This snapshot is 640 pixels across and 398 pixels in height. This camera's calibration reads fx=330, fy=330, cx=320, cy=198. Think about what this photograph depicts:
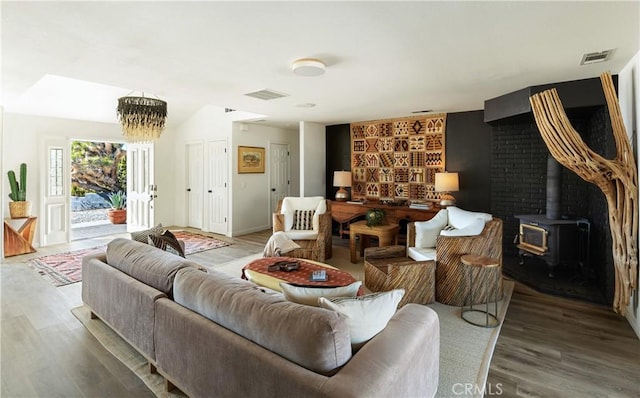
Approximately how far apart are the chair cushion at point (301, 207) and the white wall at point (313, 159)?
1116mm

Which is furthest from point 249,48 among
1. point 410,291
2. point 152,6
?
point 410,291

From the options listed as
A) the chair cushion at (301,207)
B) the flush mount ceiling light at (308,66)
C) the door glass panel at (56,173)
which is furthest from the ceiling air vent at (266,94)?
the door glass panel at (56,173)

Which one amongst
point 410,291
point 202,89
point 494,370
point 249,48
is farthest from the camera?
point 202,89

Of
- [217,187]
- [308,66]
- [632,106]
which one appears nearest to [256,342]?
[308,66]

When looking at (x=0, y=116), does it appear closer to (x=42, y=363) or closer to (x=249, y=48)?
(x=42, y=363)

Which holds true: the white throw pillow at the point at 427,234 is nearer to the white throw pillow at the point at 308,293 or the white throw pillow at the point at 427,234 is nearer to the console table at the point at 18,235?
the white throw pillow at the point at 308,293

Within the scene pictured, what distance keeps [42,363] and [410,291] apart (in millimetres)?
2878

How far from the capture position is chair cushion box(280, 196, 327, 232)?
486 cm

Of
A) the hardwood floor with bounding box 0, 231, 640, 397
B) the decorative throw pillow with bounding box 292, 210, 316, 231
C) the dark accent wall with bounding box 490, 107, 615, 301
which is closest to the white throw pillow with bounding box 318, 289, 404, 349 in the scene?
the hardwood floor with bounding box 0, 231, 640, 397

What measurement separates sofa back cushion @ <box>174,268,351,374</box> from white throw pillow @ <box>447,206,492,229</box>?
2569 millimetres

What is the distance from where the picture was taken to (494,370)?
2164 mm

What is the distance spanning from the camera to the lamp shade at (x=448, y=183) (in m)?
5.03

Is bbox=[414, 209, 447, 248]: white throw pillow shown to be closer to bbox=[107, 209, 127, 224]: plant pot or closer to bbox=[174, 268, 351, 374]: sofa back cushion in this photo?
bbox=[174, 268, 351, 374]: sofa back cushion

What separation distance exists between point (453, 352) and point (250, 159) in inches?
213
